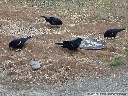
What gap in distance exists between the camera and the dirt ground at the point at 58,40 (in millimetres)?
13156

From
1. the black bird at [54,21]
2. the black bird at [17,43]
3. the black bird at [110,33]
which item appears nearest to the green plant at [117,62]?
the black bird at [110,33]

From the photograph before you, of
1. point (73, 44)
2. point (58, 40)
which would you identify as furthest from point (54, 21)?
point (73, 44)

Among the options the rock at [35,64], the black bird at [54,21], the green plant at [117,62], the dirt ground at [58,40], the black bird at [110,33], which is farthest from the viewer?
the black bird at [54,21]

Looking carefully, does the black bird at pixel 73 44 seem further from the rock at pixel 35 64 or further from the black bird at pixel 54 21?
the black bird at pixel 54 21

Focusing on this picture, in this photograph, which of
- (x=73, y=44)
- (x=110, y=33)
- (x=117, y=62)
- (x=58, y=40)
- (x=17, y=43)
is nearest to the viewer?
(x=117, y=62)

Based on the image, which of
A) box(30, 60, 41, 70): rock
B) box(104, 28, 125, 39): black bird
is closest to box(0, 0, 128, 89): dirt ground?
box(30, 60, 41, 70): rock

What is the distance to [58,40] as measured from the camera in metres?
15.7

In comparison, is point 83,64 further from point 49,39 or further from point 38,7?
point 38,7

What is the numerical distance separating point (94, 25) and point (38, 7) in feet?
12.1

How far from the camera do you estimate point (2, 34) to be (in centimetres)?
1614

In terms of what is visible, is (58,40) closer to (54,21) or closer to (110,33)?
(54,21)

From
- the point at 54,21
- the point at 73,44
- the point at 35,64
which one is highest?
the point at 73,44

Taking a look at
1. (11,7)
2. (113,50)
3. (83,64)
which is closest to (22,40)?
(83,64)

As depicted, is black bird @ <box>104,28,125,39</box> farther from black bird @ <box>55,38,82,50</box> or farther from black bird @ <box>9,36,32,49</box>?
black bird @ <box>9,36,32,49</box>
